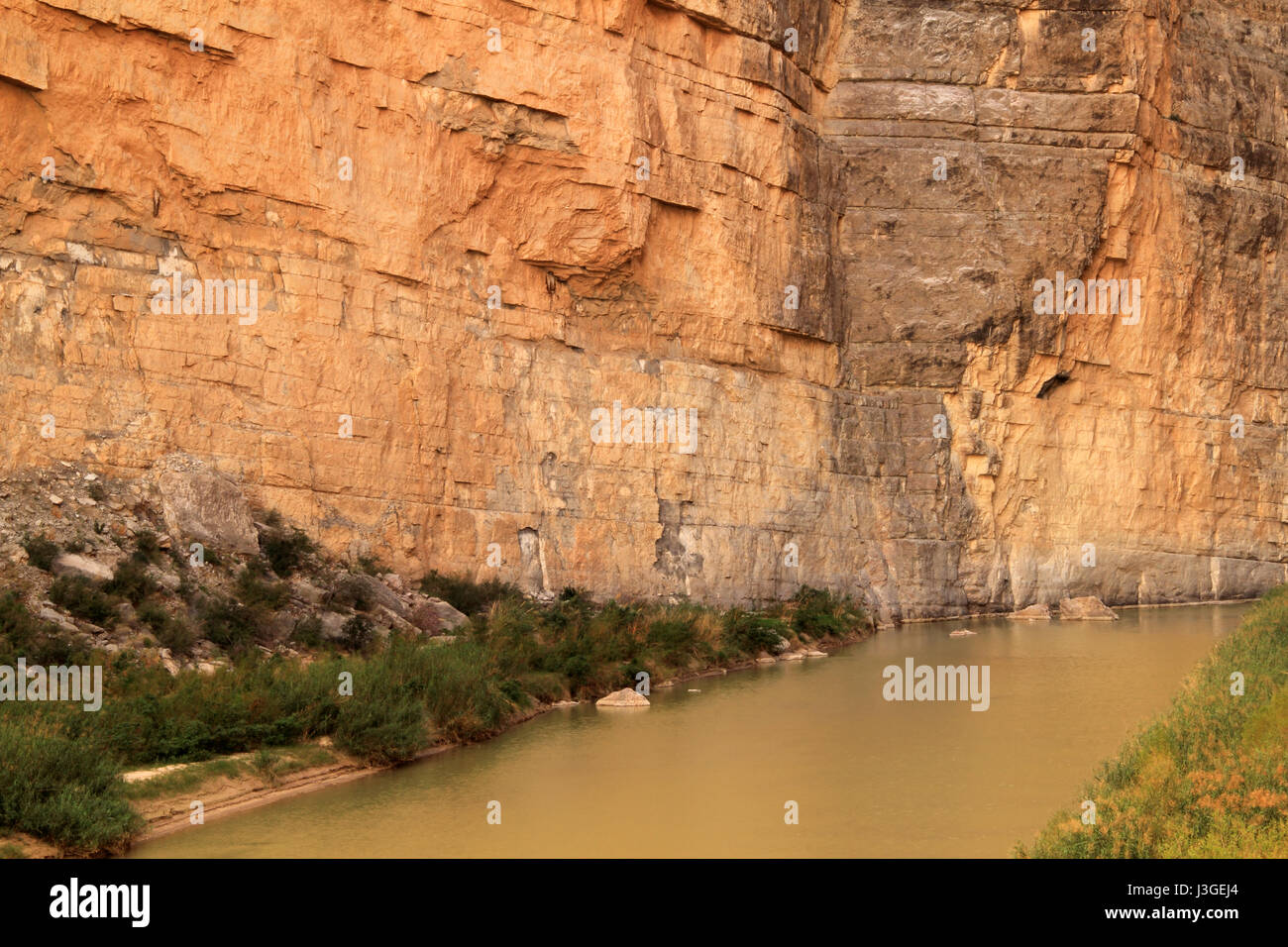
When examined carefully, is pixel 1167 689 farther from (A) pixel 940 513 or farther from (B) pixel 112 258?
(B) pixel 112 258

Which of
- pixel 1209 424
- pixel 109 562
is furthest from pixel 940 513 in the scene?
pixel 109 562

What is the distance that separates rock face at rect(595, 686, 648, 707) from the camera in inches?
754

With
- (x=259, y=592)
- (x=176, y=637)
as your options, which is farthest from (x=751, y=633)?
(x=176, y=637)

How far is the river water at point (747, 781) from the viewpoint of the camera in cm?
1152

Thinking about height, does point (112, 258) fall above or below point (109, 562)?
above

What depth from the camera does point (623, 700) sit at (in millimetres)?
19234

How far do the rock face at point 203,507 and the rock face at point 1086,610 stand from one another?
71.2 ft

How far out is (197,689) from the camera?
14172 millimetres

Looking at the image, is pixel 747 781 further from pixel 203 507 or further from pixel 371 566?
pixel 203 507

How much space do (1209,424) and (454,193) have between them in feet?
78.9

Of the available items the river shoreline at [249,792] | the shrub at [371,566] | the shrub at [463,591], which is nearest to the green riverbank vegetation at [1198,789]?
the river shoreline at [249,792]

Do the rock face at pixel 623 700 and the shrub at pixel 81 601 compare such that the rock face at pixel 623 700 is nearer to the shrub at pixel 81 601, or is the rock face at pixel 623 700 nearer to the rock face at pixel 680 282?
the rock face at pixel 680 282

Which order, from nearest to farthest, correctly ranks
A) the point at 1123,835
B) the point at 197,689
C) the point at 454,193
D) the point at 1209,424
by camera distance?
1. the point at 1123,835
2. the point at 197,689
3. the point at 454,193
4. the point at 1209,424

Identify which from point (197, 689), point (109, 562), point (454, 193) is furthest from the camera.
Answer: point (454, 193)
